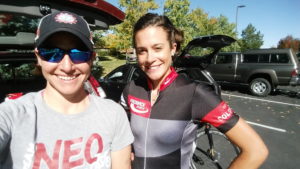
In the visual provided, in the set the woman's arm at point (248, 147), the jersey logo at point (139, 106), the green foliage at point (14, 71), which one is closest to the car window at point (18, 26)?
the green foliage at point (14, 71)

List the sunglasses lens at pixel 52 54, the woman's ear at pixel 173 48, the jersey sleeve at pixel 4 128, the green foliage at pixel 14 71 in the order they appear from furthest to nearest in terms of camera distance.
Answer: the green foliage at pixel 14 71, the woman's ear at pixel 173 48, the sunglasses lens at pixel 52 54, the jersey sleeve at pixel 4 128

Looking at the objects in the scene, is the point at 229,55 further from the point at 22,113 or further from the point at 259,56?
the point at 22,113

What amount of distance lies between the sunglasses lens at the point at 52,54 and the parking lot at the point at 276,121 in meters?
4.33

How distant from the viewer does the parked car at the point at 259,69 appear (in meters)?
9.93

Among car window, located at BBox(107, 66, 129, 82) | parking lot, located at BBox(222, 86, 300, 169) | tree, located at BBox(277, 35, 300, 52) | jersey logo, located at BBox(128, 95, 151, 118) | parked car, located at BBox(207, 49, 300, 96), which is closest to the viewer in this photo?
jersey logo, located at BBox(128, 95, 151, 118)

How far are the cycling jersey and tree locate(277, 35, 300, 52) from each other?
212ft

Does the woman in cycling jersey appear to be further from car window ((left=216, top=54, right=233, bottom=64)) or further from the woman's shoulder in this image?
car window ((left=216, top=54, right=233, bottom=64))

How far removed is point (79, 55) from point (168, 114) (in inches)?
35.5

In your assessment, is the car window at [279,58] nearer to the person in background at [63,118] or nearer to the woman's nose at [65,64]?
the person in background at [63,118]

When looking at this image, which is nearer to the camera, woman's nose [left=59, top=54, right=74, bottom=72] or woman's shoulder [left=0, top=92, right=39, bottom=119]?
woman's shoulder [left=0, top=92, right=39, bottom=119]

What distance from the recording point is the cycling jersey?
1.77 meters

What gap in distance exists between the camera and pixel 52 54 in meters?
1.26

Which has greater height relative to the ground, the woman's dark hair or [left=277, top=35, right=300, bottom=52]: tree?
[left=277, top=35, right=300, bottom=52]: tree

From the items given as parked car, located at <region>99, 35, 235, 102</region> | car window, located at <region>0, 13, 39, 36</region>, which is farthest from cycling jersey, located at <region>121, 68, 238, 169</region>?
parked car, located at <region>99, 35, 235, 102</region>
